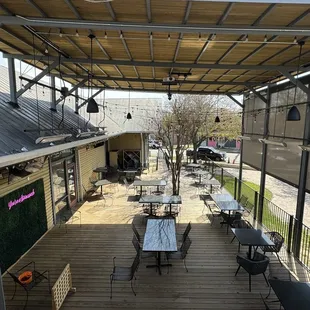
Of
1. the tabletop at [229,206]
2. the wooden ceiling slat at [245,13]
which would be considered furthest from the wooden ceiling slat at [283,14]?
the tabletop at [229,206]

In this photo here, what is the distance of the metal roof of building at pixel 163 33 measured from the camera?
11.1 feet

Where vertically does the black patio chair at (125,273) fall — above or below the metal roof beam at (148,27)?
below

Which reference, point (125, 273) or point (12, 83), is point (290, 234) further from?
point (12, 83)

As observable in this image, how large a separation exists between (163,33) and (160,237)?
4451 millimetres

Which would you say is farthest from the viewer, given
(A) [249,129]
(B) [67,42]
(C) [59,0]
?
(A) [249,129]

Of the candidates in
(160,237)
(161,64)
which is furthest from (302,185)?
(161,64)

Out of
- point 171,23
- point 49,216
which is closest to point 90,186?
point 49,216

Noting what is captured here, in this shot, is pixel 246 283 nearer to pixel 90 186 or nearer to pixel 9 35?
pixel 9 35

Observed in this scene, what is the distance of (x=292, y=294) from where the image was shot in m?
3.79

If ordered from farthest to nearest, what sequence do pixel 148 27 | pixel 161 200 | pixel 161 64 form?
pixel 161 200 → pixel 161 64 → pixel 148 27

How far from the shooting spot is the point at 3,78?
348 inches

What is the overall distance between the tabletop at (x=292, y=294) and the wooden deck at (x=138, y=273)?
89cm

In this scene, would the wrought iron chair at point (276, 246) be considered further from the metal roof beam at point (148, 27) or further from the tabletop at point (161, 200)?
the metal roof beam at point (148, 27)

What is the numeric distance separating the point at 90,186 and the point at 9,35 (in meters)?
8.14
